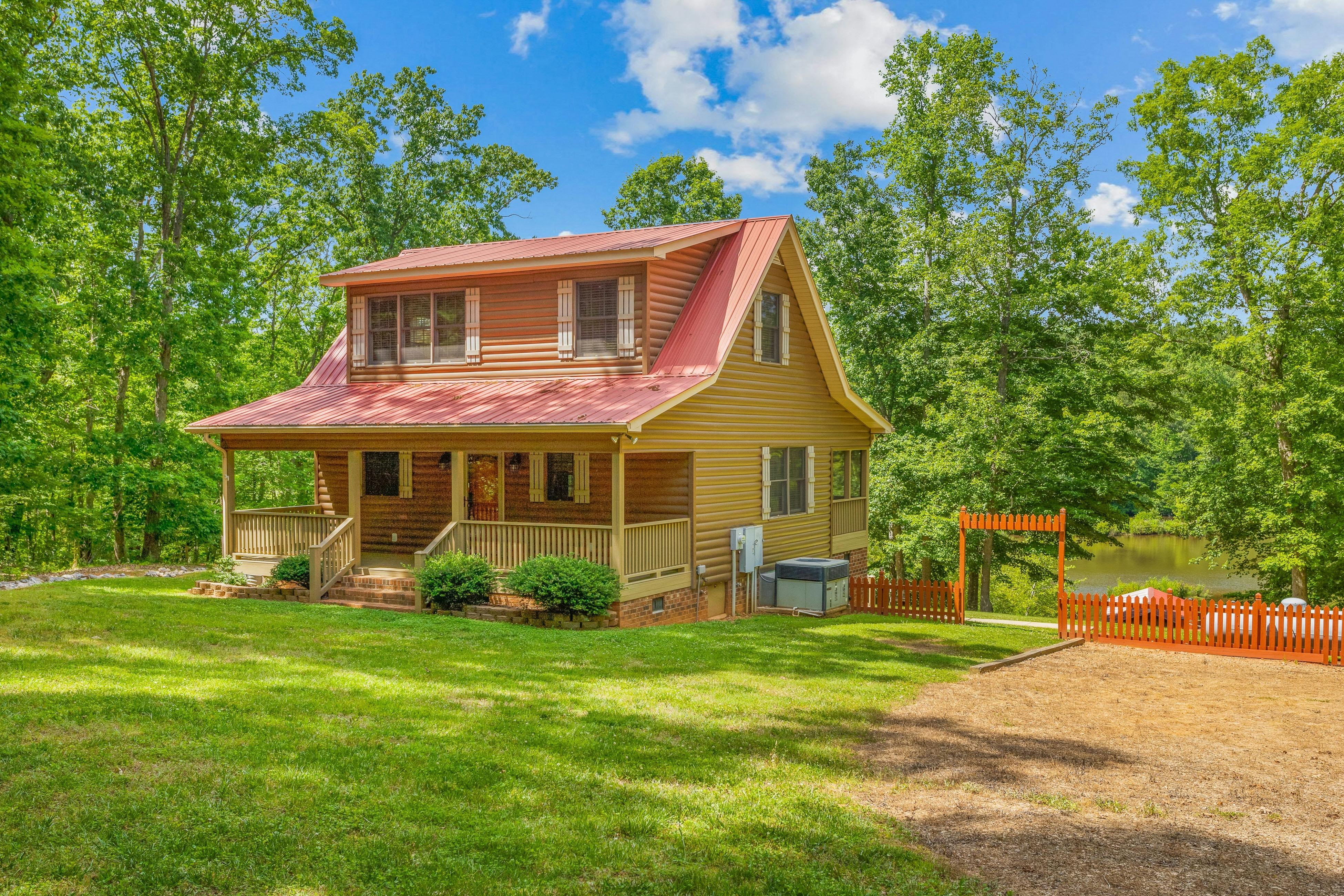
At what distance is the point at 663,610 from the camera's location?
16188 millimetres

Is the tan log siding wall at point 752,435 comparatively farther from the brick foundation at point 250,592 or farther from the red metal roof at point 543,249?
the brick foundation at point 250,592

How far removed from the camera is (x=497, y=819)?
6.16 meters

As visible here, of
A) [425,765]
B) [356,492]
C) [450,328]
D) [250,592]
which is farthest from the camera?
[450,328]

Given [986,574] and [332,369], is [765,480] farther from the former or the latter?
[986,574]

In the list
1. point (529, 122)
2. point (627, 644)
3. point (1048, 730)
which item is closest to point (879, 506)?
point (627, 644)

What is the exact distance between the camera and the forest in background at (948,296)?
24.5 meters

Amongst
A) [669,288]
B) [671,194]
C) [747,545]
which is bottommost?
[747,545]

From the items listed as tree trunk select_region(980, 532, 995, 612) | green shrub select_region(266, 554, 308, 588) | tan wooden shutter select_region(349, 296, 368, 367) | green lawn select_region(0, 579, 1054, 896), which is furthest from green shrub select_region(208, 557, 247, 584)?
tree trunk select_region(980, 532, 995, 612)

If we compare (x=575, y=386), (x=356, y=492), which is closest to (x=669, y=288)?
(x=575, y=386)

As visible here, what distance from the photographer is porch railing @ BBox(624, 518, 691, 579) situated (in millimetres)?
15211

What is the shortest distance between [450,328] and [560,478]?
4.10 m

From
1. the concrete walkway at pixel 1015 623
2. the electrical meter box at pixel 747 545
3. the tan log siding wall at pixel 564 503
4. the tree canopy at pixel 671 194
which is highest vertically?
the tree canopy at pixel 671 194

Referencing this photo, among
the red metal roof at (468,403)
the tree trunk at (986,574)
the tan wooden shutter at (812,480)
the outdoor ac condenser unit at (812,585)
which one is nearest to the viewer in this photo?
the red metal roof at (468,403)

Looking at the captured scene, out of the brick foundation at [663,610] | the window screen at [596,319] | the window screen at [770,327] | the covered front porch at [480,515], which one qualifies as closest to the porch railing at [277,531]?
the covered front porch at [480,515]
